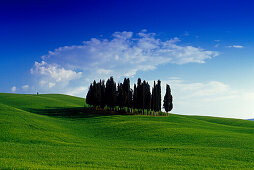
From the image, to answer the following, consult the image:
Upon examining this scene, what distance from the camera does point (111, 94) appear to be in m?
76.0

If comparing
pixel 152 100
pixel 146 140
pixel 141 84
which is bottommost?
pixel 146 140

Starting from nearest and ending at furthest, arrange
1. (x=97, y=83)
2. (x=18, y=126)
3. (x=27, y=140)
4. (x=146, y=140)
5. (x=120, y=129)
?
(x=27, y=140) < (x=146, y=140) < (x=18, y=126) < (x=120, y=129) < (x=97, y=83)

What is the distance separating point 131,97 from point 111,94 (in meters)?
7.57

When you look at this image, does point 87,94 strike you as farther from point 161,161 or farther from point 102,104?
point 161,161

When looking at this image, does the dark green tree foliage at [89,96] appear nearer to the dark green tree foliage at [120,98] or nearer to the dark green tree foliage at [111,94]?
the dark green tree foliage at [111,94]

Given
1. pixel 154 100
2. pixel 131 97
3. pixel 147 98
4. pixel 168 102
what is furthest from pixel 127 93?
pixel 168 102

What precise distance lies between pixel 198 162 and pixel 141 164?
18.6 ft

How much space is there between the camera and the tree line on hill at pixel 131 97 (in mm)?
73250

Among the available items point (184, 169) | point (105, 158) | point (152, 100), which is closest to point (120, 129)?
point (105, 158)

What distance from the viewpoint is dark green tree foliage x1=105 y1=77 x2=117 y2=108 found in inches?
2963

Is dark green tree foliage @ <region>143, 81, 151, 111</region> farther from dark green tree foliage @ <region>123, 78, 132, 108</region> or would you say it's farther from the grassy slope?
the grassy slope

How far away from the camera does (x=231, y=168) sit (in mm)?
17797

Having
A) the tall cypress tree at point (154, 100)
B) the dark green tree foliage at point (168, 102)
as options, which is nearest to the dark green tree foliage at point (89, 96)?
the tall cypress tree at point (154, 100)

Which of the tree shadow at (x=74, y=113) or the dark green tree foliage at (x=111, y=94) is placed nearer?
the tree shadow at (x=74, y=113)
